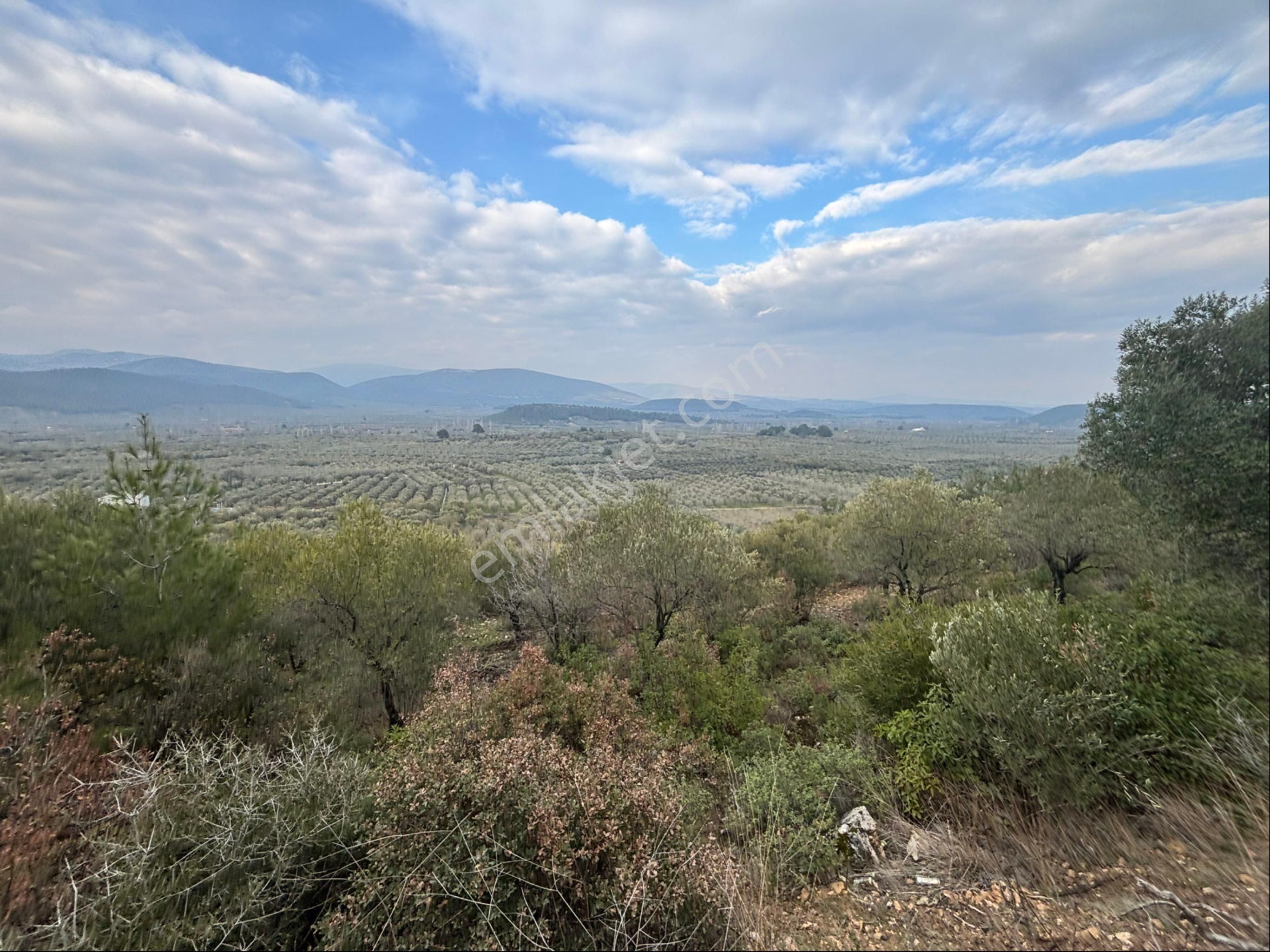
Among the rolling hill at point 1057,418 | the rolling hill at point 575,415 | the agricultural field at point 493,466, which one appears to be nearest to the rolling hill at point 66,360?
the agricultural field at point 493,466

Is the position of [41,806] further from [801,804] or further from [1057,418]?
[1057,418]

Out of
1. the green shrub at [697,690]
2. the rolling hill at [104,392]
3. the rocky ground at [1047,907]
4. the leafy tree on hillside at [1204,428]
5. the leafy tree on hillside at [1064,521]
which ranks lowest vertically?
the green shrub at [697,690]

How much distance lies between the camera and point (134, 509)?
32.7 feet

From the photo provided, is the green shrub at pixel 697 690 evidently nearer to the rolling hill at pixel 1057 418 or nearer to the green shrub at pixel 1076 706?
the green shrub at pixel 1076 706

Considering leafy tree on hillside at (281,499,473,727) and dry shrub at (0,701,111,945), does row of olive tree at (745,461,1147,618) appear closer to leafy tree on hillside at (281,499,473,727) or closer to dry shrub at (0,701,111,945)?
leafy tree on hillside at (281,499,473,727)

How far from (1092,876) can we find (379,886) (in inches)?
258

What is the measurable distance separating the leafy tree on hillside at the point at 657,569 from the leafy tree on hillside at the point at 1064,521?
30.1 ft

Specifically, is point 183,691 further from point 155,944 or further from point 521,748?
point 521,748

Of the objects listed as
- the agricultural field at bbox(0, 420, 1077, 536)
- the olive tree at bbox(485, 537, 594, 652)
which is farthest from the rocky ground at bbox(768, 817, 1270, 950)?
the agricultural field at bbox(0, 420, 1077, 536)

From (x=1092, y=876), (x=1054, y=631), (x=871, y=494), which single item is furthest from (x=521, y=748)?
(x=871, y=494)

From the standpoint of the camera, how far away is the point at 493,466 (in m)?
64.3

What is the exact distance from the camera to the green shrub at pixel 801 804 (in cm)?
537

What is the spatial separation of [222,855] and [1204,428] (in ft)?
39.7

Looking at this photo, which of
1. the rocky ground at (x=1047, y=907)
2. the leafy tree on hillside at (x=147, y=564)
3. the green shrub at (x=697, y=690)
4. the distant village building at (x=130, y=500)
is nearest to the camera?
the rocky ground at (x=1047, y=907)
